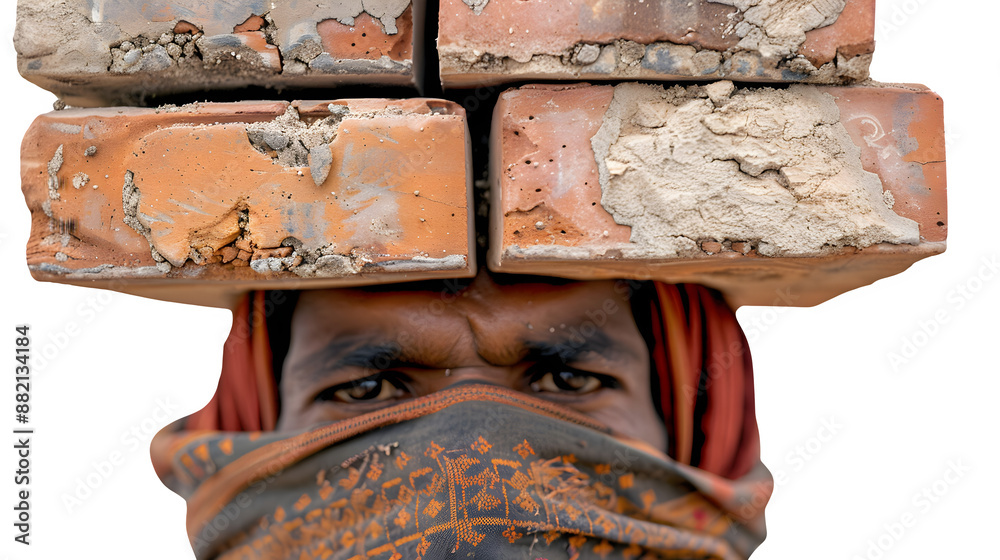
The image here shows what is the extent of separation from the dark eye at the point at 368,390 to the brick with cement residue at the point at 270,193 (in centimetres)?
33

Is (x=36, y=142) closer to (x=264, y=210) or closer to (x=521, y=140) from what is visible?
(x=264, y=210)

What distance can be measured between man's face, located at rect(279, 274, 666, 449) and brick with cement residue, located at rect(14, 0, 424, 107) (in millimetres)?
489

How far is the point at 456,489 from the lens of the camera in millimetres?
1439

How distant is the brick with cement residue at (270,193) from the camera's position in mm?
1341

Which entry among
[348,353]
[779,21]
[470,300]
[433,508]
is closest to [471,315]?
[470,300]

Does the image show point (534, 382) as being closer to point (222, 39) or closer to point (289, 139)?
point (289, 139)

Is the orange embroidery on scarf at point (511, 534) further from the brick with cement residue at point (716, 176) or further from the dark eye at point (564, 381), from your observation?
the brick with cement residue at point (716, 176)

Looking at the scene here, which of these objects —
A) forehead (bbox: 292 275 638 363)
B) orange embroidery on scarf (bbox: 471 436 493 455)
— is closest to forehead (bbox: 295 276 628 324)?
forehead (bbox: 292 275 638 363)

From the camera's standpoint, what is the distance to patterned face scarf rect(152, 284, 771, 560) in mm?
1438

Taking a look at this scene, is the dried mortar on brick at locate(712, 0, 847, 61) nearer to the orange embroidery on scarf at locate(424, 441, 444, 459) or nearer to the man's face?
the man's face

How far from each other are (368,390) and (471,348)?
0.26 meters

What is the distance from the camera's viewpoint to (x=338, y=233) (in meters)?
1.34

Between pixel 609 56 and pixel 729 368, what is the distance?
2.82 ft

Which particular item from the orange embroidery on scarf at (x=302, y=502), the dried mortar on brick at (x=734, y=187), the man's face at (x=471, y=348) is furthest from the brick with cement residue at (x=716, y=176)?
the orange embroidery on scarf at (x=302, y=502)
